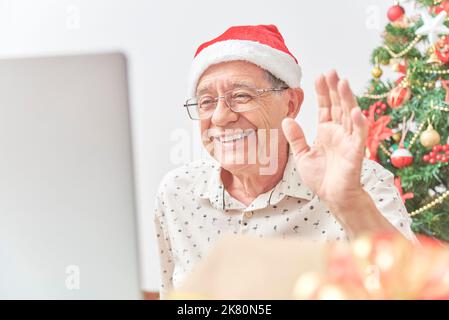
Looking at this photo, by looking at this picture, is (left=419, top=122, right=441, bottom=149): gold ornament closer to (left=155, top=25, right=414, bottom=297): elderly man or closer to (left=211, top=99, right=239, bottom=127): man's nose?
(left=155, top=25, right=414, bottom=297): elderly man

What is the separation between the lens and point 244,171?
0.85 metres

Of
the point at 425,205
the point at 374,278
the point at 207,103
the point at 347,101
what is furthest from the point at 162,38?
the point at 425,205

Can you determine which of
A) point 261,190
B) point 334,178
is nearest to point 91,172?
point 261,190

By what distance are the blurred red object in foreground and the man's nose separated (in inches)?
10.3

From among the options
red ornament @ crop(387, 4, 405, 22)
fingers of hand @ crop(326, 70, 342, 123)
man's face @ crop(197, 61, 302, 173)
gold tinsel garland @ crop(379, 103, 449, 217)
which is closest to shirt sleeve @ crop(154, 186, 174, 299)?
man's face @ crop(197, 61, 302, 173)

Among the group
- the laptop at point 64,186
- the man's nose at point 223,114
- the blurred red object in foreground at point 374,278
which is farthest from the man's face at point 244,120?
the blurred red object in foreground at point 374,278

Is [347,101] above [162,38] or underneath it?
underneath

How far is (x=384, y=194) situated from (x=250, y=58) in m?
0.27

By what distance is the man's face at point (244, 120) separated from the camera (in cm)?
82

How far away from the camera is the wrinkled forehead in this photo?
812 millimetres

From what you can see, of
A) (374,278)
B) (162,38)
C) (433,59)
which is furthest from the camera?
(433,59)

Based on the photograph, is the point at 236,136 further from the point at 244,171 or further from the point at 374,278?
the point at 374,278

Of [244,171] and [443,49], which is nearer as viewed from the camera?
[244,171]
